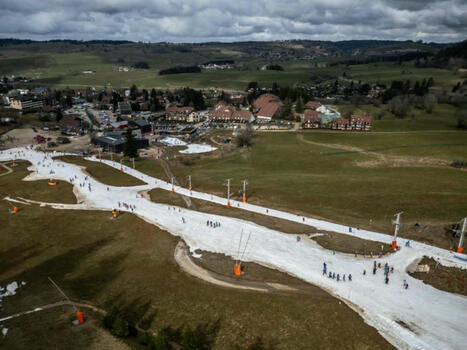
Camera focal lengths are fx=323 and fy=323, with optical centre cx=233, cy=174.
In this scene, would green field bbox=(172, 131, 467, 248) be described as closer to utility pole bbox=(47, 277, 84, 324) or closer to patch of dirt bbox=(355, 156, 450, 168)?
patch of dirt bbox=(355, 156, 450, 168)

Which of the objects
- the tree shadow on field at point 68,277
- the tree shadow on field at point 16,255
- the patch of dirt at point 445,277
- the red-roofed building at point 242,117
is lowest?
the tree shadow on field at point 16,255

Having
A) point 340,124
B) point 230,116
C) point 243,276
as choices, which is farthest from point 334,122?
point 243,276

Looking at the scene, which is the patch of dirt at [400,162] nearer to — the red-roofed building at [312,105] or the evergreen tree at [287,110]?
the evergreen tree at [287,110]

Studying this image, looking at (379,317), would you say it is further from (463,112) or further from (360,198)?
(463,112)

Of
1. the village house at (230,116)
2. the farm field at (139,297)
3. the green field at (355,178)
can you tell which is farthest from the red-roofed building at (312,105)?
the farm field at (139,297)

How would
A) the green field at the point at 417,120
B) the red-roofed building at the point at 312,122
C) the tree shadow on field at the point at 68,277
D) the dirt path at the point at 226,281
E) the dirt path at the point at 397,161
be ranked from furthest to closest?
the red-roofed building at the point at 312,122
the green field at the point at 417,120
the dirt path at the point at 397,161
the dirt path at the point at 226,281
the tree shadow on field at the point at 68,277

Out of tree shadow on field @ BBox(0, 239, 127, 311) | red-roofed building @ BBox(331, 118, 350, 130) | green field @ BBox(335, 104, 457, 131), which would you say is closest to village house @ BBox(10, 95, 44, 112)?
red-roofed building @ BBox(331, 118, 350, 130)
